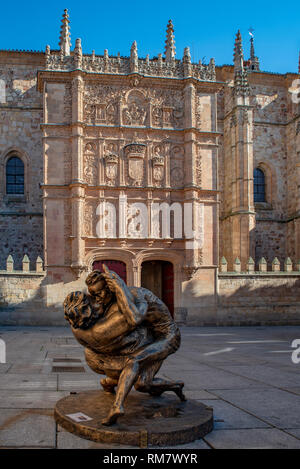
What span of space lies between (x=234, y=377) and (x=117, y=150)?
55.7 ft

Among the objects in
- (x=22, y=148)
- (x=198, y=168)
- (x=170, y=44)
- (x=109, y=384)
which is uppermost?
(x=170, y=44)

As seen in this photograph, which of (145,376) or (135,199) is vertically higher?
(135,199)

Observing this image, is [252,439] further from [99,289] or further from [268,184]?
[268,184]

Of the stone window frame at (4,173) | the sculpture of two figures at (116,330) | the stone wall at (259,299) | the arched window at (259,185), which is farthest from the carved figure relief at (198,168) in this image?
the sculpture of two figures at (116,330)

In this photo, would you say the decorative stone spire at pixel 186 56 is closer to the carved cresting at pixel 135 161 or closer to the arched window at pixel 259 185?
the carved cresting at pixel 135 161

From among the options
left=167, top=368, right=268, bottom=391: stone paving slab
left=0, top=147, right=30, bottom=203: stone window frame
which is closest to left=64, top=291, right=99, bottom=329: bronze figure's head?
left=167, top=368, right=268, bottom=391: stone paving slab

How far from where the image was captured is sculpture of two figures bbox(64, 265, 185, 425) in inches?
188

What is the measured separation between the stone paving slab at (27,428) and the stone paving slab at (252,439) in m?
1.46

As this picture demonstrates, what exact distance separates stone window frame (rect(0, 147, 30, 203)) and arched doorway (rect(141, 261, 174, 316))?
8.01m

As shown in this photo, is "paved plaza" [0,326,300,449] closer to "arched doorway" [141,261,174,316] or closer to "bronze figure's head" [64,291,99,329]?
"bronze figure's head" [64,291,99,329]

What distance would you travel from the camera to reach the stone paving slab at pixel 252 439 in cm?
420

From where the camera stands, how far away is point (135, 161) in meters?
23.7

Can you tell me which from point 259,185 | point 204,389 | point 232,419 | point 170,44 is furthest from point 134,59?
point 232,419

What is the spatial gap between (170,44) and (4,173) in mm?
11704
